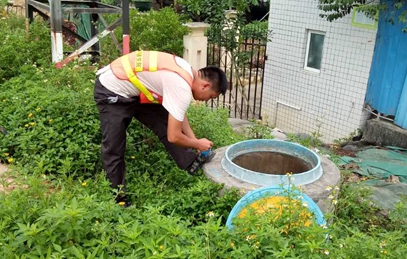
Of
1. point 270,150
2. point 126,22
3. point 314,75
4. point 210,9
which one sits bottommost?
point 270,150

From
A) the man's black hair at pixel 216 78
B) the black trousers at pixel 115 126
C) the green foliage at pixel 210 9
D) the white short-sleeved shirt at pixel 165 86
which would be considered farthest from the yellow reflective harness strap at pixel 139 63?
the green foliage at pixel 210 9

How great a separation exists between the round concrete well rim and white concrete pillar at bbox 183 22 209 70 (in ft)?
12.6

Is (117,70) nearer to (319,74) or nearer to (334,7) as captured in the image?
(334,7)

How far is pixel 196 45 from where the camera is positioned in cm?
784

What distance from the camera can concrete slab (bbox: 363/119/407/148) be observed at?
6.31 metres

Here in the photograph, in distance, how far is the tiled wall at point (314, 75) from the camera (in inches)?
267

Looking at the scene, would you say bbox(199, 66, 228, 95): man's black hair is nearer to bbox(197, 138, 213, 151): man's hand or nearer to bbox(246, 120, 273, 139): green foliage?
bbox(197, 138, 213, 151): man's hand

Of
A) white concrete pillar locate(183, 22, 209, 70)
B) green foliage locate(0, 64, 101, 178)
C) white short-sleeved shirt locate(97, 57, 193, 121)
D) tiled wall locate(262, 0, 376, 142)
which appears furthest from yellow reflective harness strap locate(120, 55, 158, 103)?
white concrete pillar locate(183, 22, 209, 70)

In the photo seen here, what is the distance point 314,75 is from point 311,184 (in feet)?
14.4

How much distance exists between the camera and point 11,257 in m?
2.04

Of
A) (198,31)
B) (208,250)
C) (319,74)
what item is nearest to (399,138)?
(319,74)

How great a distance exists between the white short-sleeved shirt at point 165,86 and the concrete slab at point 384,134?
4281mm

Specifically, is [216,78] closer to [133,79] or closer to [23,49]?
[133,79]

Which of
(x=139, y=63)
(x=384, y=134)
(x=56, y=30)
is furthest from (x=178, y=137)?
(x=384, y=134)
